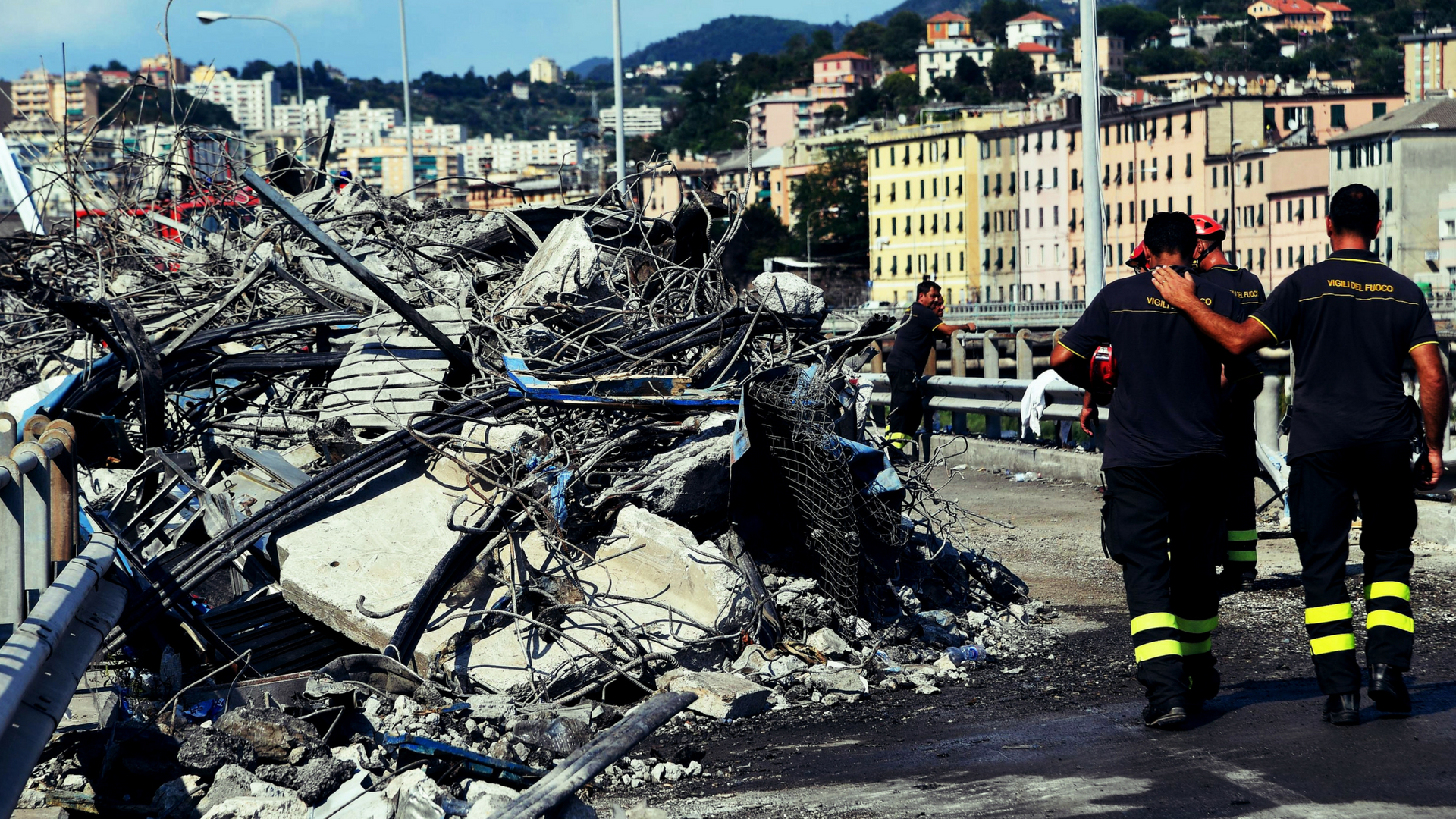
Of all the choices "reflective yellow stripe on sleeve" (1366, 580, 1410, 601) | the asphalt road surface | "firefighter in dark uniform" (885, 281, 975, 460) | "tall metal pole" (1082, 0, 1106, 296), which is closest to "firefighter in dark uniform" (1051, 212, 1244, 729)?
the asphalt road surface

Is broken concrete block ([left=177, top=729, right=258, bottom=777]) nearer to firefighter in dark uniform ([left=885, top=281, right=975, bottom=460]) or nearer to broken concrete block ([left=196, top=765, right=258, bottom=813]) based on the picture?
broken concrete block ([left=196, top=765, right=258, bottom=813])

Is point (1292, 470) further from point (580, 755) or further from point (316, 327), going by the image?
point (316, 327)

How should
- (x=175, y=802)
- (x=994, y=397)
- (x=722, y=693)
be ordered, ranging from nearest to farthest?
(x=175, y=802) < (x=722, y=693) < (x=994, y=397)

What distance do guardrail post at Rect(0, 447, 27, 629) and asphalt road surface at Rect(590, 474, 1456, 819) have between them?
6.42ft

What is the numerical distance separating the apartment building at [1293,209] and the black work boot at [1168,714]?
3819 inches

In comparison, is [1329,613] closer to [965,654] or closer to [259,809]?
[965,654]

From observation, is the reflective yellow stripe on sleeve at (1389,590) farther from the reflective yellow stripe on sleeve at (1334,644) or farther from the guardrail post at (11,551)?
the guardrail post at (11,551)

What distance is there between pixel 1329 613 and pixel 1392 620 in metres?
0.22

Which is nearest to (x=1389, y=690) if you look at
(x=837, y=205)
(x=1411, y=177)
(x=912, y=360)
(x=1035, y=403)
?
(x=912, y=360)

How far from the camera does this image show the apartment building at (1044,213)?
114250 millimetres

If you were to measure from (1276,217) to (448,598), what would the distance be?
334ft

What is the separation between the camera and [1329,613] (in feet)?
18.8

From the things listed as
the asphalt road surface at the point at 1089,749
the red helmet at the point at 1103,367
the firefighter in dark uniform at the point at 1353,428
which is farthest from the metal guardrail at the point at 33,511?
the firefighter in dark uniform at the point at 1353,428

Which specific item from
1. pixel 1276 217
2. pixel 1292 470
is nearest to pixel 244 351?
pixel 1292 470
